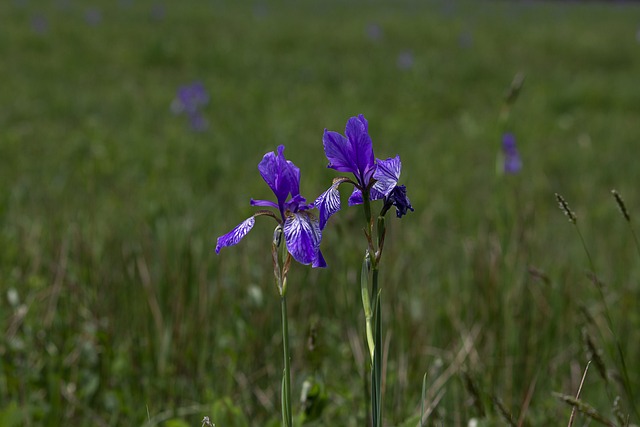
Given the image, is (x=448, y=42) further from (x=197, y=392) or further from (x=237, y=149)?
(x=197, y=392)

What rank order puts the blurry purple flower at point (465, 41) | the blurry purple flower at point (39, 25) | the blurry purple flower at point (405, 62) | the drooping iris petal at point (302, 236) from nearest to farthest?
the drooping iris petal at point (302, 236) < the blurry purple flower at point (405, 62) < the blurry purple flower at point (39, 25) < the blurry purple flower at point (465, 41)

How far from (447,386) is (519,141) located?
406 cm

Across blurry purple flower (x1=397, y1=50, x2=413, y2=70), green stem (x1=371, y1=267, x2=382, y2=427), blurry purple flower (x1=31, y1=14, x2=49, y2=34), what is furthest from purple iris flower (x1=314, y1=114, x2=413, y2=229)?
blurry purple flower (x1=31, y1=14, x2=49, y2=34)

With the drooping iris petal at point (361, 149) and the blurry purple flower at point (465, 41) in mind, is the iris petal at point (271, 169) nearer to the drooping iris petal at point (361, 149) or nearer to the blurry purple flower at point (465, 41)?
the drooping iris petal at point (361, 149)

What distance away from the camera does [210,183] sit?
434cm

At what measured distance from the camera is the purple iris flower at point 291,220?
2.90ft

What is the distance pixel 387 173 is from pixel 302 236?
0.14 metres

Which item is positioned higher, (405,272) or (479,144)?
(479,144)

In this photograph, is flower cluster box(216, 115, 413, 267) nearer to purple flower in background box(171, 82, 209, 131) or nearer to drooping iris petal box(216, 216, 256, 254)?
drooping iris petal box(216, 216, 256, 254)

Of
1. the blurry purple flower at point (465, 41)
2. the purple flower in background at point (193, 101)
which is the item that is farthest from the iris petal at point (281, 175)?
the blurry purple flower at point (465, 41)

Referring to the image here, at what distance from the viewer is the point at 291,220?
0.92 meters

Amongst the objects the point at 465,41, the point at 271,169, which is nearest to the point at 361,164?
the point at 271,169

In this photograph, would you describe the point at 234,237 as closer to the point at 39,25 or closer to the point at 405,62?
the point at 405,62

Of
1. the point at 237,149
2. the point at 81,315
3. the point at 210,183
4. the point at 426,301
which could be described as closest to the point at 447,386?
the point at 426,301
